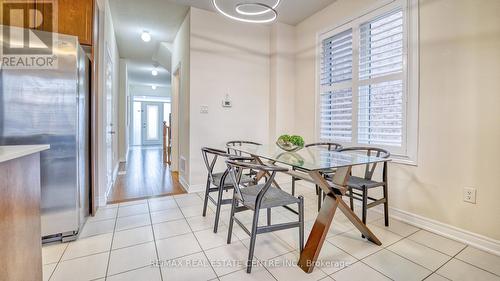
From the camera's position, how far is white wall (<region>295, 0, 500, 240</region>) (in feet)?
6.02

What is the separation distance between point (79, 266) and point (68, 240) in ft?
1.51

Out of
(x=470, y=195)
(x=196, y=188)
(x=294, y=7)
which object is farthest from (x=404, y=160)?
(x=196, y=188)

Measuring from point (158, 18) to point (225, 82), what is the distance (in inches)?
60.4

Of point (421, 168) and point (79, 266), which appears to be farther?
point (421, 168)

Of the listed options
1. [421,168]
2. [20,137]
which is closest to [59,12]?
[20,137]

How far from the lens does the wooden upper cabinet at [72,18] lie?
2.17m

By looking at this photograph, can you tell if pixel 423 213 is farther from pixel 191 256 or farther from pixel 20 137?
pixel 20 137

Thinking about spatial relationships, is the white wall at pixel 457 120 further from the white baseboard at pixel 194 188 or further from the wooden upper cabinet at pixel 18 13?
the wooden upper cabinet at pixel 18 13

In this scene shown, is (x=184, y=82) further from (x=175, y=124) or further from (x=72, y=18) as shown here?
(x=72, y=18)

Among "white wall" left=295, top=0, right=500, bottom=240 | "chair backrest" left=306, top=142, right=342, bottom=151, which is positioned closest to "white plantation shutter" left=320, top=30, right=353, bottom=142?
"chair backrest" left=306, top=142, right=342, bottom=151

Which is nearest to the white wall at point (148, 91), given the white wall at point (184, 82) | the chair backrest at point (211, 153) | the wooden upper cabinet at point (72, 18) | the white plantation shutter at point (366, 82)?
the white wall at point (184, 82)

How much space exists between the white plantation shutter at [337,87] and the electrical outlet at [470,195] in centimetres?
126

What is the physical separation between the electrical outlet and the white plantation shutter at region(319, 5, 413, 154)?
0.59m

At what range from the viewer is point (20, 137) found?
1.71m
